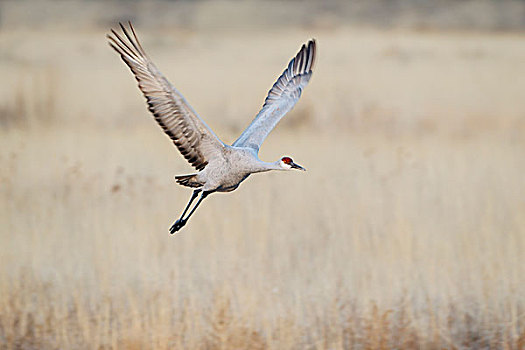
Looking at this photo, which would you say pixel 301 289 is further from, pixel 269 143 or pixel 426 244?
pixel 269 143

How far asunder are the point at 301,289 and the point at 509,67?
42.3 ft

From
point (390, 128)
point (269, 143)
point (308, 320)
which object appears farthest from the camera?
point (390, 128)

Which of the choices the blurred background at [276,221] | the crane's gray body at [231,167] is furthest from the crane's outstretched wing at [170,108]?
the blurred background at [276,221]

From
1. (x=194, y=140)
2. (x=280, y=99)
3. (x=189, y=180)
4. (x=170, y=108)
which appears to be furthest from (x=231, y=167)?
(x=280, y=99)

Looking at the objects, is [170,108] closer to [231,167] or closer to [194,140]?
[194,140]

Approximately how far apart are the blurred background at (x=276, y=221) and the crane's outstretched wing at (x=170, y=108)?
1.19m

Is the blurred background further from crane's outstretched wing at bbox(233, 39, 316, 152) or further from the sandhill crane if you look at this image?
crane's outstretched wing at bbox(233, 39, 316, 152)

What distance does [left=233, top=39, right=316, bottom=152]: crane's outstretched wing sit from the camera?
7199 millimetres

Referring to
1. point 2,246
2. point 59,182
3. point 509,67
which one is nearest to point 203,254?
point 2,246

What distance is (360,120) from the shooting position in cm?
1358

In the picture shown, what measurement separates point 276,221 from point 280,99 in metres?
1.41

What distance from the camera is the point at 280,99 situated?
7988mm

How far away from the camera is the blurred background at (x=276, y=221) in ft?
20.6

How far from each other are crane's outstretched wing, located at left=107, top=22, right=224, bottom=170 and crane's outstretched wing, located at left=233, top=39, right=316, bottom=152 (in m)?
0.62
